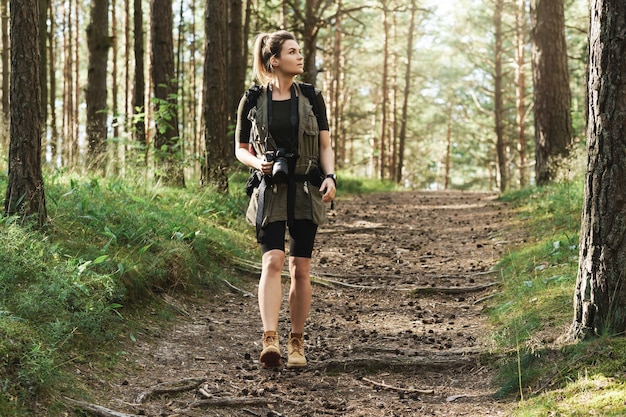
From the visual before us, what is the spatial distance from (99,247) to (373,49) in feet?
110

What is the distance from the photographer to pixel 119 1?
31.7 m

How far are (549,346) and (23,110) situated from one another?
4.46 m

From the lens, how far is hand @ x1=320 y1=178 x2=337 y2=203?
469cm

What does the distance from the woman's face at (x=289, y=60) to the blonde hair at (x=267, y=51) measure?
0.12ft

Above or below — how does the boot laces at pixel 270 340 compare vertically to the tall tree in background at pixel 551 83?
below

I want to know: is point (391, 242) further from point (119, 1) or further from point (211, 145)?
point (119, 1)

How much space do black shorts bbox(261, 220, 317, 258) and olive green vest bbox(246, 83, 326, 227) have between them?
63mm

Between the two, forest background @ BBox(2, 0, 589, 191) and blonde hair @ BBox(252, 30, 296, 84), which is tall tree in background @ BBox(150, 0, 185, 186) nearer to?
forest background @ BBox(2, 0, 589, 191)

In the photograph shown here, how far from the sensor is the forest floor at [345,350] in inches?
166

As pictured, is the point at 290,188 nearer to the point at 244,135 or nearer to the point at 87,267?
the point at 244,135

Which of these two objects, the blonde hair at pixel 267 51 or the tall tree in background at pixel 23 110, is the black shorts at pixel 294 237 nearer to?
the blonde hair at pixel 267 51

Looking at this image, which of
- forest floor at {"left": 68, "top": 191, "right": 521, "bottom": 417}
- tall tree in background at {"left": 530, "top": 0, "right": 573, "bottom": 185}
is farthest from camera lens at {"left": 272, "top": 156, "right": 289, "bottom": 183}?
tall tree in background at {"left": 530, "top": 0, "right": 573, "bottom": 185}

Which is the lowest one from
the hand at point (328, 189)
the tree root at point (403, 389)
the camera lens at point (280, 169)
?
the tree root at point (403, 389)

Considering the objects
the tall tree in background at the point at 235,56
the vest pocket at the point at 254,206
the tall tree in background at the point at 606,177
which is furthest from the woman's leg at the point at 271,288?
the tall tree in background at the point at 235,56
